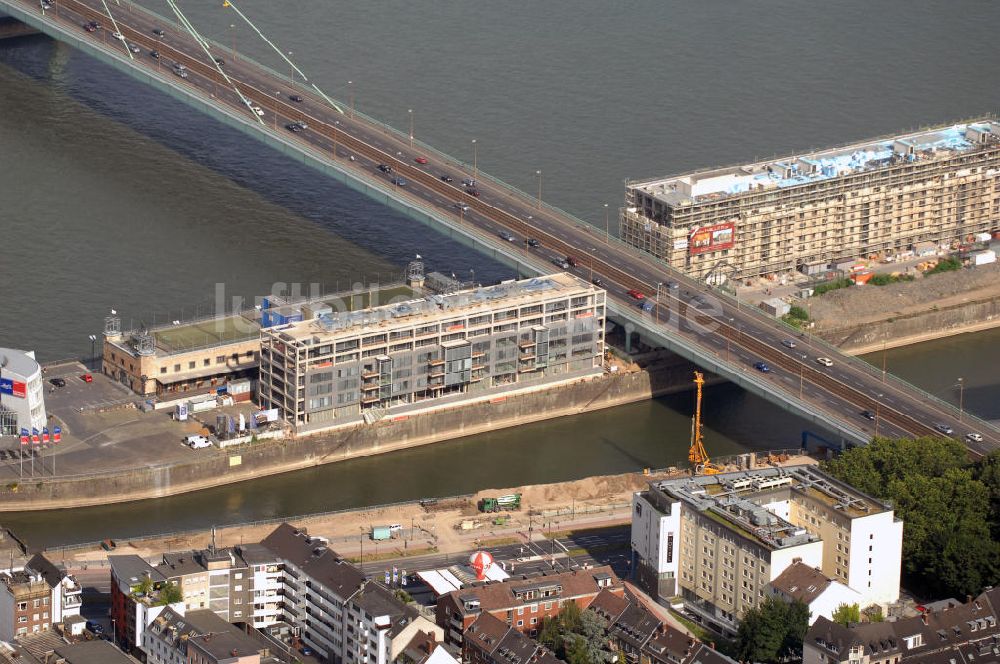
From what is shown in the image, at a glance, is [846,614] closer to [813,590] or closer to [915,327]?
[813,590]

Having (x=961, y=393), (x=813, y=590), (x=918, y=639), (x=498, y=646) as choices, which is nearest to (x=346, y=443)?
(x=498, y=646)

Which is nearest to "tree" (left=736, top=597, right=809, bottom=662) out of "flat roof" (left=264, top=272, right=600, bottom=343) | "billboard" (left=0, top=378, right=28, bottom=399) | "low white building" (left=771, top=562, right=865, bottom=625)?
"low white building" (left=771, top=562, right=865, bottom=625)

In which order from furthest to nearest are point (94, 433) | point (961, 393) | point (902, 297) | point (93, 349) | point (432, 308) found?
point (902, 297), point (961, 393), point (93, 349), point (432, 308), point (94, 433)

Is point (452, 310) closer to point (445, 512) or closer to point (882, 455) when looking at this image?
point (445, 512)

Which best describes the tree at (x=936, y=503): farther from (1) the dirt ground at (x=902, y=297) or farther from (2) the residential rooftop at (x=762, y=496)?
(1) the dirt ground at (x=902, y=297)

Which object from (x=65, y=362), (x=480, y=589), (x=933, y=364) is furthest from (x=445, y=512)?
(x=933, y=364)


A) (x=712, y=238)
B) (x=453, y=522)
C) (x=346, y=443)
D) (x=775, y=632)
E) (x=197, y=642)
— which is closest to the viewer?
(x=197, y=642)

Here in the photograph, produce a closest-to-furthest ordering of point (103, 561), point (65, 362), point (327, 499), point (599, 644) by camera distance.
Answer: point (599, 644) < point (103, 561) < point (327, 499) < point (65, 362)
